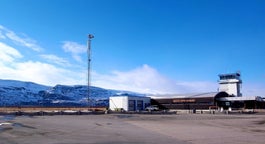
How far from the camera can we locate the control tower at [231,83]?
5271 inches

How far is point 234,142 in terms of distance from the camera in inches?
749

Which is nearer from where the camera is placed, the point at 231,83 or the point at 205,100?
the point at 205,100

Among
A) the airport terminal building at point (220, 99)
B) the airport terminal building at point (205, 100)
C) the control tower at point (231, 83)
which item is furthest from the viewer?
the control tower at point (231, 83)

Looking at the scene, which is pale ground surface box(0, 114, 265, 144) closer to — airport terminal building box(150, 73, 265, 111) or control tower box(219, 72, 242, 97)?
airport terminal building box(150, 73, 265, 111)

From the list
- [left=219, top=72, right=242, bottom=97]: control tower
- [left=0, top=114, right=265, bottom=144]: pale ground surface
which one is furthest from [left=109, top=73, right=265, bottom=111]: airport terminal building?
[left=0, top=114, right=265, bottom=144]: pale ground surface

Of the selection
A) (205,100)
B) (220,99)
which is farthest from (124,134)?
(220,99)

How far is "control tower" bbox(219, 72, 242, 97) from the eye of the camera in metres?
134

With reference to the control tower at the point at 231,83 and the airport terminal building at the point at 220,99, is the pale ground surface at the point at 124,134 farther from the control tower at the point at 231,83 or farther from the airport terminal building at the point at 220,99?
the control tower at the point at 231,83

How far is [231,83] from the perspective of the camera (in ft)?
446

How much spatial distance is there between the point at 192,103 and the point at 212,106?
904 cm

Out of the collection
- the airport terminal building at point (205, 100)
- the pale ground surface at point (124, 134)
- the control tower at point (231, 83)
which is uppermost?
the control tower at point (231, 83)

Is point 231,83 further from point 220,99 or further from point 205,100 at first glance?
point 205,100

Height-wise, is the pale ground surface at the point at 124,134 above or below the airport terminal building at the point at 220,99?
below

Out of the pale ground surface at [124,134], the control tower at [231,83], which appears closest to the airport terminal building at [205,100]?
the control tower at [231,83]
